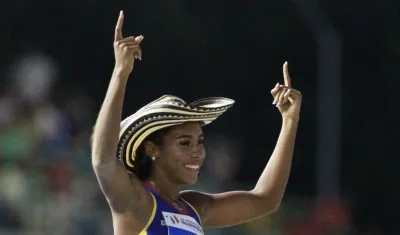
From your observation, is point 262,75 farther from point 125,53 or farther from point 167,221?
point 125,53

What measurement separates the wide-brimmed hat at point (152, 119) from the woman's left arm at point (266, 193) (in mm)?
423

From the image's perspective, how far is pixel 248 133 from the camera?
1193cm

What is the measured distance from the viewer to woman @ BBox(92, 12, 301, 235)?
4684mm

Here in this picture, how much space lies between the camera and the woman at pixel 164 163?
15.4ft

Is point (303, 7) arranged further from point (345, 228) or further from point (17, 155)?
point (17, 155)

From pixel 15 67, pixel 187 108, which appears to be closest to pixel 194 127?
pixel 187 108

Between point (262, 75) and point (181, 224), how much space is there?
728 centimetres

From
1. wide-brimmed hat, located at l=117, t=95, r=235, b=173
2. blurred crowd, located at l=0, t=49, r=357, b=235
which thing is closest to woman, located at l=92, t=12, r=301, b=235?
wide-brimmed hat, located at l=117, t=95, r=235, b=173

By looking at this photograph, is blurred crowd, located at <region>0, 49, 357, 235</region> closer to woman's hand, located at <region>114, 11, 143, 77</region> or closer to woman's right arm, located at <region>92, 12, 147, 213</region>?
woman's right arm, located at <region>92, 12, 147, 213</region>

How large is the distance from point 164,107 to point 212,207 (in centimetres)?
68

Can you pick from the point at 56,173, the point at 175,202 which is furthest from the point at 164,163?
the point at 56,173

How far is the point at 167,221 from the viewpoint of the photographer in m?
5.14

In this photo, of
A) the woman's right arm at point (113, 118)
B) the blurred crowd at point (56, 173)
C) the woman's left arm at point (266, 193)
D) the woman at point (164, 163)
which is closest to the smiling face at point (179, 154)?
the woman at point (164, 163)

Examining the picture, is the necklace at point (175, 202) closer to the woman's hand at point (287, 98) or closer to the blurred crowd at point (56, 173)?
the woman's hand at point (287, 98)
